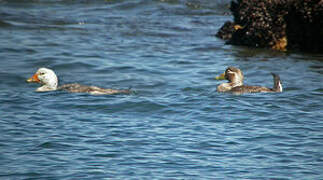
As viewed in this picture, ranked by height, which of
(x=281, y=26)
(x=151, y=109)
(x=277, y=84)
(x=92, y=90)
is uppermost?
(x=281, y=26)

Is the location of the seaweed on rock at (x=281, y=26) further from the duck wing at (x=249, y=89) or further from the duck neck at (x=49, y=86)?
the duck neck at (x=49, y=86)

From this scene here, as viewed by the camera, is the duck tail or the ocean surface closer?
Answer: the ocean surface

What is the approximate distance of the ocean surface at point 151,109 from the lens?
26.0 feet

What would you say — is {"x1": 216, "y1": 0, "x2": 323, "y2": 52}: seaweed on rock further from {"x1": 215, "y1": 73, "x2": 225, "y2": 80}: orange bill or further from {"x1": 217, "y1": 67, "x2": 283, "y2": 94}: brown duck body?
{"x1": 217, "y1": 67, "x2": 283, "y2": 94}: brown duck body

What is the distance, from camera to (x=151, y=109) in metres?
11.1

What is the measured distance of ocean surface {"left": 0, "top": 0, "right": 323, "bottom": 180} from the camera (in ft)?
26.0

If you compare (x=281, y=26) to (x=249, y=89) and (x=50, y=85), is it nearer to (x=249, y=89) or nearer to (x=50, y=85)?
(x=249, y=89)

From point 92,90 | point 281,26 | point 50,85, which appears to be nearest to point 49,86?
point 50,85

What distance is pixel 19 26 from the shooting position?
2008 cm

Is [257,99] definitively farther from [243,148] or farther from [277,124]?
[243,148]

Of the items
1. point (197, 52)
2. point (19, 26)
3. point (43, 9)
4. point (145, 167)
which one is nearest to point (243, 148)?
point (145, 167)

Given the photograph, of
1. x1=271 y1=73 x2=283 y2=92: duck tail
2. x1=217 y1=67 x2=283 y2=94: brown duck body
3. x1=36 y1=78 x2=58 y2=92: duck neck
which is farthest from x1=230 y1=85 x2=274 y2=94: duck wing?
x1=36 y1=78 x2=58 y2=92: duck neck

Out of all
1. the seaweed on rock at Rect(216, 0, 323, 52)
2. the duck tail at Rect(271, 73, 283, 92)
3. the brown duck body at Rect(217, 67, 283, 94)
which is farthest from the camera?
the seaweed on rock at Rect(216, 0, 323, 52)

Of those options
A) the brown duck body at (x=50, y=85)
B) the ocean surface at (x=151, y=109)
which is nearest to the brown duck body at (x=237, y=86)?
the ocean surface at (x=151, y=109)
